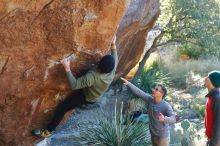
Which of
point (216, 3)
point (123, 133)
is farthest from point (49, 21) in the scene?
point (216, 3)

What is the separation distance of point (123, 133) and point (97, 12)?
4393mm

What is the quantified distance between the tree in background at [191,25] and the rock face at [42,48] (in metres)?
10.9

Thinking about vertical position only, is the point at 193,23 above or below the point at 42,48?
above

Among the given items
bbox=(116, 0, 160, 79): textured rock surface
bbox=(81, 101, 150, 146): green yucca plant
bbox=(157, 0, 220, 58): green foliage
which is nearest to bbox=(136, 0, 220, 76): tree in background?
bbox=(157, 0, 220, 58): green foliage

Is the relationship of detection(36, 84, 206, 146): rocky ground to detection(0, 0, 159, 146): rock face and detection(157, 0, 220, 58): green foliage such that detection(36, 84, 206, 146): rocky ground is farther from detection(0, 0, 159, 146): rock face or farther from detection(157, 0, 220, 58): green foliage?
detection(157, 0, 220, 58): green foliage

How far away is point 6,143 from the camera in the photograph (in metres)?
8.46

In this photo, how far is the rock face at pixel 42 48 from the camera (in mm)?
6914

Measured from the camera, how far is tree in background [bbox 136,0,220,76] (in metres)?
19.3

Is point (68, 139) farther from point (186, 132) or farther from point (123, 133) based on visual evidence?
point (186, 132)

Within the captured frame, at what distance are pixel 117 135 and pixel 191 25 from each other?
10.1 m

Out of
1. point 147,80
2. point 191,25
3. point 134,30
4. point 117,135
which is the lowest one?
point 117,135

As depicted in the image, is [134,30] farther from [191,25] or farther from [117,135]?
[191,25]

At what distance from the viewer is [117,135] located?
10.8 metres

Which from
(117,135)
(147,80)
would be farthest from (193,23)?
(117,135)
